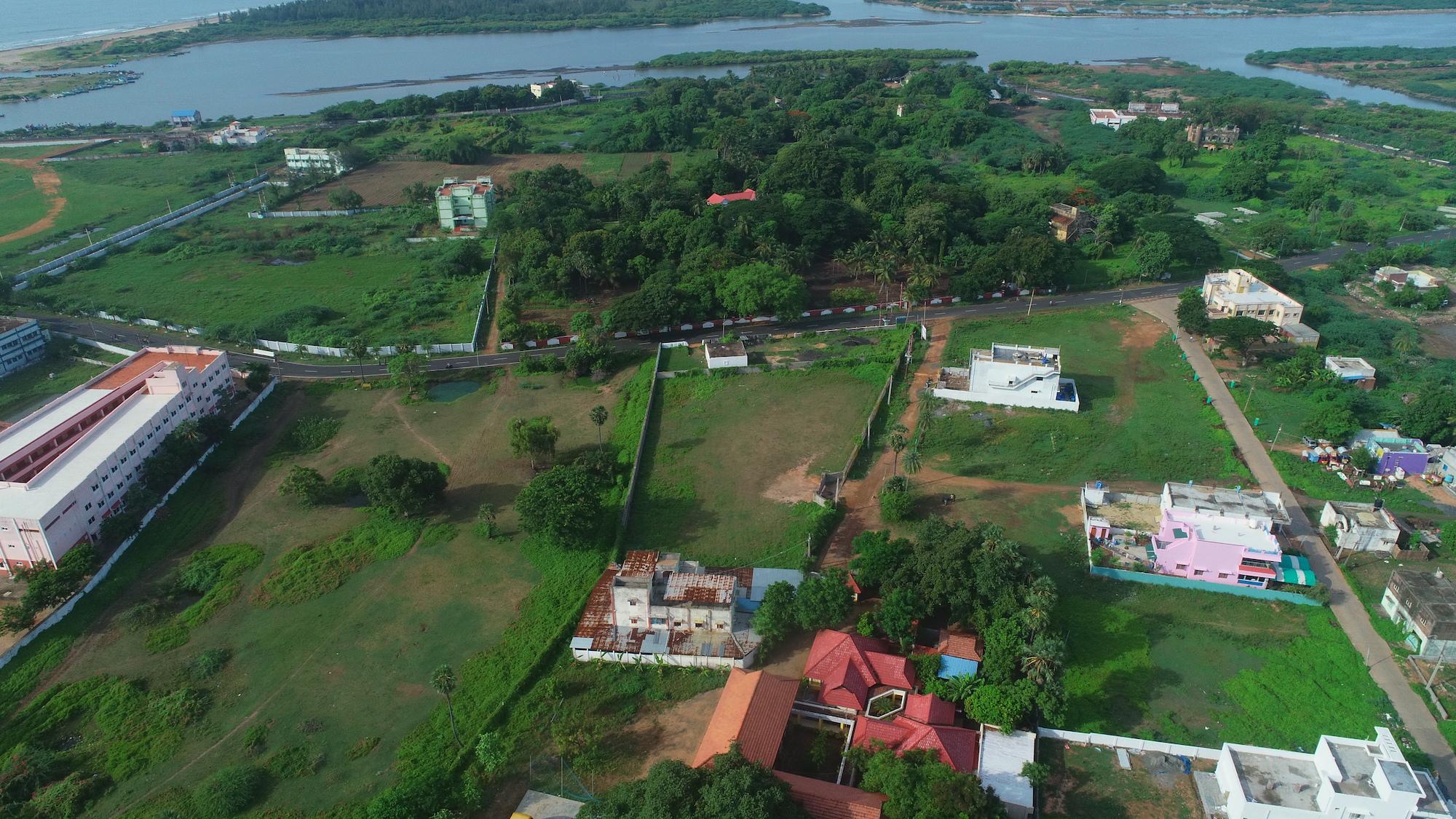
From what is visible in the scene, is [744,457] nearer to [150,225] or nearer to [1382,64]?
[150,225]

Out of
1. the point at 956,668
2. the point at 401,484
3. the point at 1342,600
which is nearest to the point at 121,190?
the point at 401,484

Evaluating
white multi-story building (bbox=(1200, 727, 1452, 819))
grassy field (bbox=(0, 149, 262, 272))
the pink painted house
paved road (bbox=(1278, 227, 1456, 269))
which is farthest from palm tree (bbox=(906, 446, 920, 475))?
grassy field (bbox=(0, 149, 262, 272))

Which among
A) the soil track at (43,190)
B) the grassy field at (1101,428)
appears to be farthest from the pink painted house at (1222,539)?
the soil track at (43,190)

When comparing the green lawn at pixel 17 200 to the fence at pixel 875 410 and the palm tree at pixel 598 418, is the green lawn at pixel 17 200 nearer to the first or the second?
the palm tree at pixel 598 418

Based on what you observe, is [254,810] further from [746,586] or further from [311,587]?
[746,586]

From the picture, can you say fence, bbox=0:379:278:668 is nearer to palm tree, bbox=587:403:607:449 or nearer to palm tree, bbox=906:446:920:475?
palm tree, bbox=587:403:607:449

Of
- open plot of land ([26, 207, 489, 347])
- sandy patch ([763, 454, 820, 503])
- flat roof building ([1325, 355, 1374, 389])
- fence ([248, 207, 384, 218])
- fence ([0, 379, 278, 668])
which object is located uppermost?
fence ([248, 207, 384, 218])
